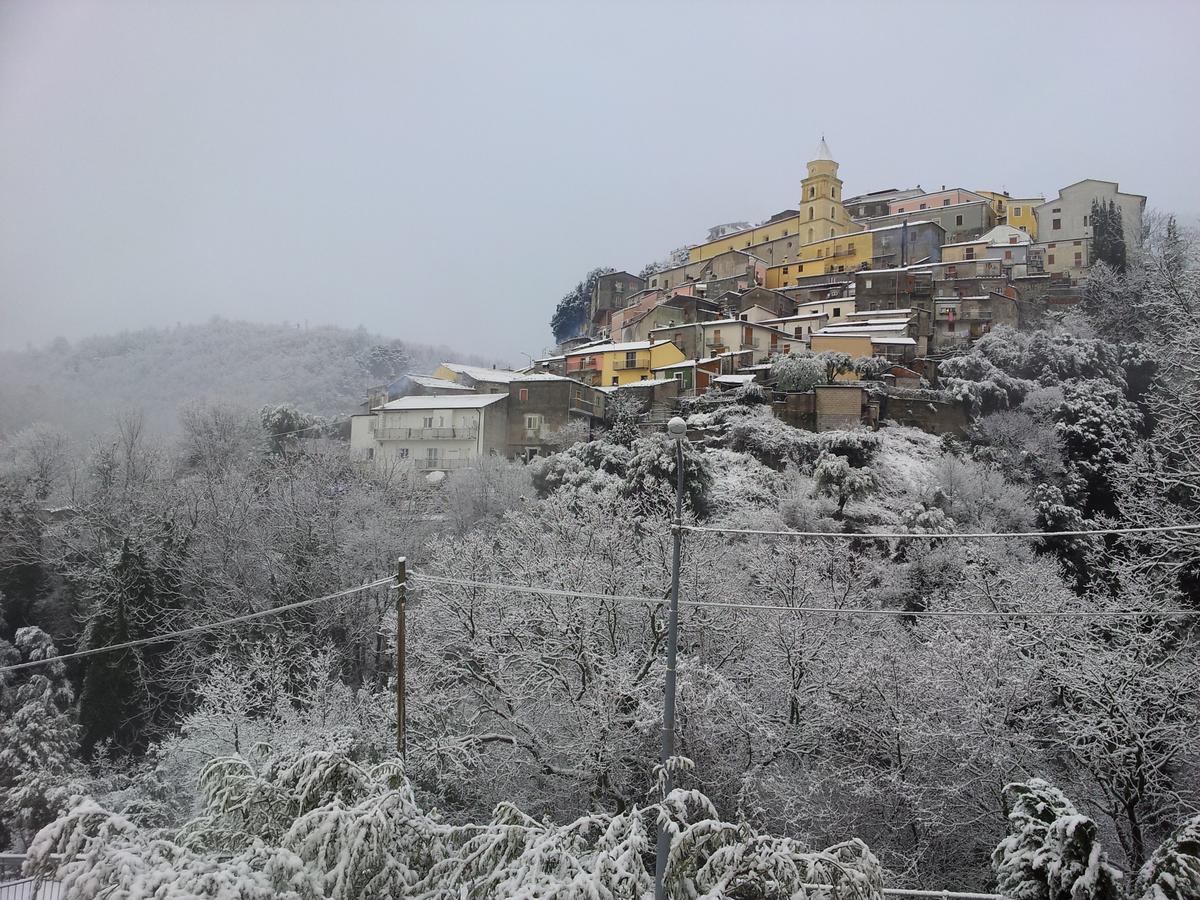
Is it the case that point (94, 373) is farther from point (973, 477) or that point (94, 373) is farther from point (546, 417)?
point (973, 477)

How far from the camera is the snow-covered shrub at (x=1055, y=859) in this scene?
4883 mm

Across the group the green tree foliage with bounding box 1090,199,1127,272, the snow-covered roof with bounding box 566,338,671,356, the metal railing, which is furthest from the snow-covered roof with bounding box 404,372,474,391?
the green tree foliage with bounding box 1090,199,1127,272

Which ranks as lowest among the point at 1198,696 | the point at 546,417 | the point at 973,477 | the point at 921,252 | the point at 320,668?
the point at 320,668

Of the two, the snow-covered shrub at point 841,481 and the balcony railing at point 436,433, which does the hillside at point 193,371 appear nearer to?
the balcony railing at point 436,433

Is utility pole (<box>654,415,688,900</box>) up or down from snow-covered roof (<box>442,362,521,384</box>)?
down

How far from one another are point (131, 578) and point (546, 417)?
60.9 feet

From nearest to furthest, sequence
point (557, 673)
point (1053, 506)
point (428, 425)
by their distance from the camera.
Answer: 1. point (557, 673)
2. point (1053, 506)
3. point (428, 425)

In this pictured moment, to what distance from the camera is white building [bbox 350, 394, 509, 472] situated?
109ft

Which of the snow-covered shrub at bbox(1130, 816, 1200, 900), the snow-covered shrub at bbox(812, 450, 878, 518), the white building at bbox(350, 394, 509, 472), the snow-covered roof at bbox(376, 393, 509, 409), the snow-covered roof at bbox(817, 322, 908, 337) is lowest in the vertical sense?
the snow-covered shrub at bbox(1130, 816, 1200, 900)

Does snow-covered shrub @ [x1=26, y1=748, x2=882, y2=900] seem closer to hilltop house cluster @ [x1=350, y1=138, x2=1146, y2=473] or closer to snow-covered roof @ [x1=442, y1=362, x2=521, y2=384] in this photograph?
hilltop house cluster @ [x1=350, y1=138, x2=1146, y2=473]

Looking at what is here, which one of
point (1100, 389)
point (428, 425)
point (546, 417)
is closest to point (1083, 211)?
point (1100, 389)

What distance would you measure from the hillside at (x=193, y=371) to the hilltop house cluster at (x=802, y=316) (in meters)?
7.07

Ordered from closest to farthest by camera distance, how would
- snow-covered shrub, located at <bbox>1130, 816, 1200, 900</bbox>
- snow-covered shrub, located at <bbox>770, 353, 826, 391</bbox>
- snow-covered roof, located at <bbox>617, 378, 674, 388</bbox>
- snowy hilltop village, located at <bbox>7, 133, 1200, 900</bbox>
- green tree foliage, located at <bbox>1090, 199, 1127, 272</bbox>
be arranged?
snow-covered shrub, located at <bbox>1130, 816, 1200, 900</bbox> → snowy hilltop village, located at <bbox>7, 133, 1200, 900</bbox> → snow-covered shrub, located at <bbox>770, 353, 826, 391</bbox> → snow-covered roof, located at <bbox>617, 378, 674, 388</bbox> → green tree foliage, located at <bbox>1090, 199, 1127, 272</bbox>

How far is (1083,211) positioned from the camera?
52.2m
